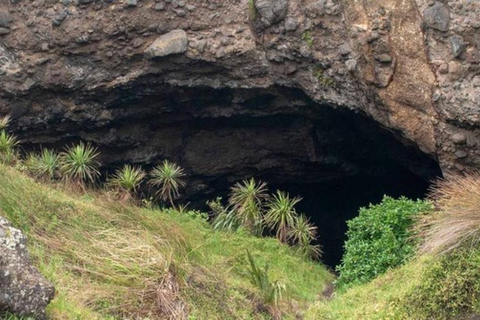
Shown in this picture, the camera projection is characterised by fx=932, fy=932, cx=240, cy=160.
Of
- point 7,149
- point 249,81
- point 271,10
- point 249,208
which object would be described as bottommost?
point 7,149

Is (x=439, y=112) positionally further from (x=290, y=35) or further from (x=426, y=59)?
(x=290, y=35)

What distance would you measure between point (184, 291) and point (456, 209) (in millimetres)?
3137

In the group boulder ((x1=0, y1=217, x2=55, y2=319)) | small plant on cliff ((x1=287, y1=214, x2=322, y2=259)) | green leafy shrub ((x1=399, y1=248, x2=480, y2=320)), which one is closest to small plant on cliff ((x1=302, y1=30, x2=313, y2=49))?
small plant on cliff ((x1=287, y1=214, x2=322, y2=259))

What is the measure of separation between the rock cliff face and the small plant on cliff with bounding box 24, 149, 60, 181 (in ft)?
2.94

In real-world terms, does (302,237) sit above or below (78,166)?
below

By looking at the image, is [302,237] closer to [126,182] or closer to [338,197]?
[126,182]

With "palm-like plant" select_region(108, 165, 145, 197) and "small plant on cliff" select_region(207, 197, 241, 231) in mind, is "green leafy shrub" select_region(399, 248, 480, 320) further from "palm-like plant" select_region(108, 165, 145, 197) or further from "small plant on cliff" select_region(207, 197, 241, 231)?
"palm-like plant" select_region(108, 165, 145, 197)

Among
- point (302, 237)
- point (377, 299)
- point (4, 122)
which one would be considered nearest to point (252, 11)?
point (302, 237)

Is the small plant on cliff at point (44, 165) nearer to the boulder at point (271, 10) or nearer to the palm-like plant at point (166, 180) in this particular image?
the palm-like plant at point (166, 180)

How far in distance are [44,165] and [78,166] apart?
0.54 m

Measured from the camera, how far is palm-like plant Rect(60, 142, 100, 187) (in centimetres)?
1505

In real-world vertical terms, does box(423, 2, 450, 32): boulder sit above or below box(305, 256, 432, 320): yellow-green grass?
above

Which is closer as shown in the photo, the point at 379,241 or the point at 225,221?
the point at 379,241

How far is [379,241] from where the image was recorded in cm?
1222
